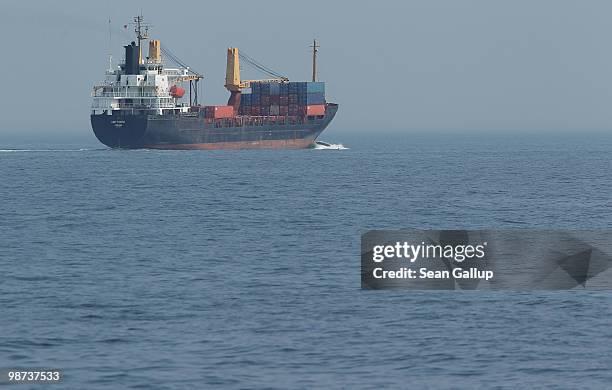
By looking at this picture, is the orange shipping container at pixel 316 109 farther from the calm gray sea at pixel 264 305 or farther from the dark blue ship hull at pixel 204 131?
the calm gray sea at pixel 264 305

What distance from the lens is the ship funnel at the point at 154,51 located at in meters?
158

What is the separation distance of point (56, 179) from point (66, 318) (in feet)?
244

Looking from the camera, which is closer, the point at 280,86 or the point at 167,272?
the point at 167,272

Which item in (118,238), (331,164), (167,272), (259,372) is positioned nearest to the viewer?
(259,372)

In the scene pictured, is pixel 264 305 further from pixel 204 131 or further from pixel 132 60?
pixel 132 60

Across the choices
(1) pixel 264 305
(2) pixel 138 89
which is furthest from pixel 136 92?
(1) pixel 264 305

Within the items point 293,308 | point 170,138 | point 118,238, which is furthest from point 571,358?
point 170,138

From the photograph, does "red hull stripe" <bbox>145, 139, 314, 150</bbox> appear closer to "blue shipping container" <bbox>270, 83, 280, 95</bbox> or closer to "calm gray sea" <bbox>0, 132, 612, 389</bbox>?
"blue shipping container" <bbox>270, 83, 280, 95</bbox>

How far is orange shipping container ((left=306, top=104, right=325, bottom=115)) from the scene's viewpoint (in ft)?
565

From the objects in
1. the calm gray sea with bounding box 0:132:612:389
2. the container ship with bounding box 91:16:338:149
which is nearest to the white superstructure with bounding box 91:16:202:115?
the container ship with bounding box 91:16:338:149

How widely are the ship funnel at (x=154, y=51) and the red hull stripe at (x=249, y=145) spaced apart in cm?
1246

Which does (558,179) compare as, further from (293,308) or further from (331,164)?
(293,308)

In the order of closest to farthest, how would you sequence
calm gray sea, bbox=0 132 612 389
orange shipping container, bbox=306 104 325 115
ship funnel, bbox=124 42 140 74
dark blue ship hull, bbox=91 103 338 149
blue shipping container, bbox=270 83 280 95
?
calm gray sea, bbox=0 132 612 389, dark blue ship hull, bbox=91 103 338 149, ship funnel, bbox=124 42 140 74, orange shipping container, bbox=306 104 325 115, blue shipping container, bbox=270 83 280 95

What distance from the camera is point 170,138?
152 m
